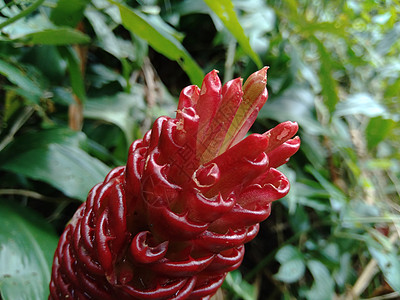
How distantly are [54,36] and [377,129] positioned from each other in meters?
1.31

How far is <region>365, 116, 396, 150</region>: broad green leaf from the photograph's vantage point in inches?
58.3

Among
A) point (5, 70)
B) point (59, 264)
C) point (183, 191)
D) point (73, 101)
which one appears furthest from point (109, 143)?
point (183, 191)

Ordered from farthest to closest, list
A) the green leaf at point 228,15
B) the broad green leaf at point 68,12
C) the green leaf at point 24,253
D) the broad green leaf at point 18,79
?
the broad green leaf at point 68,12 < the green leaf at point 228,15 < the broad green leaf at point 18,79 < the green leaf at point 24,253

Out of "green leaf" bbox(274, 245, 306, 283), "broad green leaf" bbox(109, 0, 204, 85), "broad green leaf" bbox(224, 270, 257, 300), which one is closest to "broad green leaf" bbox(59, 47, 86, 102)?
"broad green leaf" bbox(109, 0, 204, 85)

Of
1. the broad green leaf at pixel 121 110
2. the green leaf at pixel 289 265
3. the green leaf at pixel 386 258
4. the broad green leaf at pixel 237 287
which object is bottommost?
the green leaf at pixel 386 258

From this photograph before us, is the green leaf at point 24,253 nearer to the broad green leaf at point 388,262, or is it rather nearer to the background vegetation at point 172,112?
the background vegetation at point 172,112

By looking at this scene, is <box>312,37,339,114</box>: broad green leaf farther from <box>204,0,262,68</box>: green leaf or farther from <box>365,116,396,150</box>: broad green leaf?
<box>204,0,262,68</box>: green leaf

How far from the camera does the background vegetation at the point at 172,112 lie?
865 millimetres

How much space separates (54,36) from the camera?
86 cm

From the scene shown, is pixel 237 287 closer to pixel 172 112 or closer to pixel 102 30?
pixel 172 112

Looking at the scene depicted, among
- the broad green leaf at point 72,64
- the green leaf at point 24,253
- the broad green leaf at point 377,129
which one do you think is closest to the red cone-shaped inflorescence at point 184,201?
the green leaf at point 24,253

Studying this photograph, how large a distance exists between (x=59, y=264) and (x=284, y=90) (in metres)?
1.23

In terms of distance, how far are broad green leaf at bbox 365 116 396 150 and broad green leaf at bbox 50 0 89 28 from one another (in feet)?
3.99

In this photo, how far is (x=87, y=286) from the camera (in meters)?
0.52
